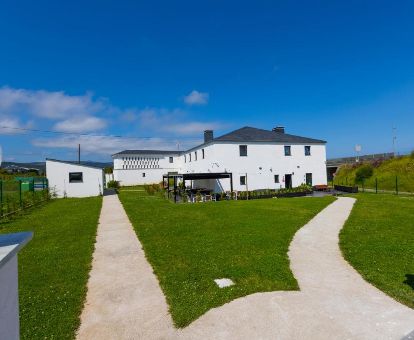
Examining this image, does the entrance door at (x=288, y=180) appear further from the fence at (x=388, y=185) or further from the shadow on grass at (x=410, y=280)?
the shadow on grass at (x=410, y=280)

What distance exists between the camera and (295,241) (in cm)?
951

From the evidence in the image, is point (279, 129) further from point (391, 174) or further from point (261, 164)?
point (391, 174)

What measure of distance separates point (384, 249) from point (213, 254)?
4918 mm

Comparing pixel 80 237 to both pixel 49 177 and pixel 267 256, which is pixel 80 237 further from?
pixel 49 177

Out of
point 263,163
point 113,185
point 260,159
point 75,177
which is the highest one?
point 260,159

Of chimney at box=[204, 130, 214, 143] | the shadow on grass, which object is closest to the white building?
chimney at box=[204, 130, 214, 143]

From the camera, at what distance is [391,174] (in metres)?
35.8

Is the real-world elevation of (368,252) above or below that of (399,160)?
below

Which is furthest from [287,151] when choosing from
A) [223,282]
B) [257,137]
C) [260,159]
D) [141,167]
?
[223,282]

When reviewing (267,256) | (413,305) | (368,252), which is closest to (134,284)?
(267,256)

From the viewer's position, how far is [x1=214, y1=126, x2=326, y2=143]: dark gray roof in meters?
30.2

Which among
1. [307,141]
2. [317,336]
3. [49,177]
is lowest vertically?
[317,336]

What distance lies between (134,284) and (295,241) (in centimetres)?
544

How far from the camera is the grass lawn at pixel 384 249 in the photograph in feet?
19.7
